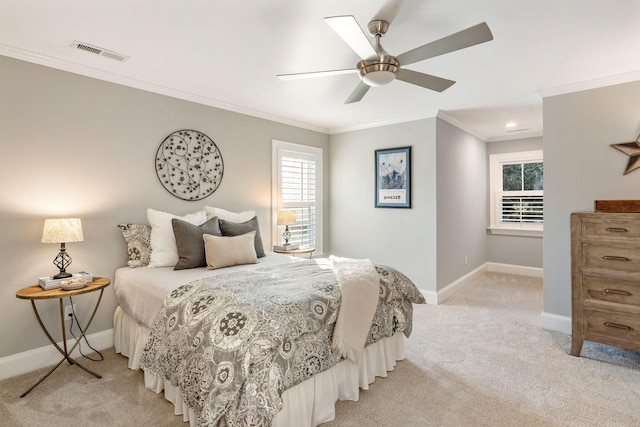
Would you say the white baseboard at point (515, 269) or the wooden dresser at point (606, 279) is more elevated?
the wooden dresser at point (606, 279)

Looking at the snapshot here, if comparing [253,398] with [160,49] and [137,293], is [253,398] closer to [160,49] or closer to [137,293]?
[137,293]

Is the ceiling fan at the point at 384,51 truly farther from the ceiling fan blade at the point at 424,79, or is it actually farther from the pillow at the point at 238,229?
the pillow at the point at 238,229

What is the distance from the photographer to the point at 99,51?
255 centimetres

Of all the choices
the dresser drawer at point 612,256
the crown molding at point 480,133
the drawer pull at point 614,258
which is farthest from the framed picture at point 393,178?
the drawer pull at point 614,258

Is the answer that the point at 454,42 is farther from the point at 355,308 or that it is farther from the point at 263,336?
the point at 263,336

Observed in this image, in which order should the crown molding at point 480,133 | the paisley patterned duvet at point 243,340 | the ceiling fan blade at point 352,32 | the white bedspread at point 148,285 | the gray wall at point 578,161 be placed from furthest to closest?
1. the crown molding at point 480,133
2. the gray wall at point 578,161
3. the white bedspread at point 148,285
4. the ceiling fan blade at point 352,32
5. the paisley patterned duvet at point 243,340

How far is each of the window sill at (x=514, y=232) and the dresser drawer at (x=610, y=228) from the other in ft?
10.5

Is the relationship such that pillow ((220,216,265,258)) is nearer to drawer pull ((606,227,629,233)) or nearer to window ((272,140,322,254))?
window ((272,140,322,254))

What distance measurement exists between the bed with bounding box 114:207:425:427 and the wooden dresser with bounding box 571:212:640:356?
56.5 inches

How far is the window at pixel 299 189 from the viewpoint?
4.54 m

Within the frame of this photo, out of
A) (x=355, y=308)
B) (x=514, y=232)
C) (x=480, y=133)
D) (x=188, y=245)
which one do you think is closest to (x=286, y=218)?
(x=188, y=245)

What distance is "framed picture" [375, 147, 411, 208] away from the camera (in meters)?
4.46

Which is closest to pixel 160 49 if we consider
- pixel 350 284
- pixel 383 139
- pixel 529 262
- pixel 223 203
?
pixel 223 203

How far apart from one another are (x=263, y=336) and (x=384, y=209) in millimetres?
3394
